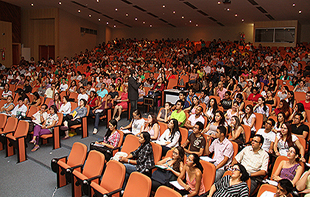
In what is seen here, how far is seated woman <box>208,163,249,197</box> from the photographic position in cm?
290

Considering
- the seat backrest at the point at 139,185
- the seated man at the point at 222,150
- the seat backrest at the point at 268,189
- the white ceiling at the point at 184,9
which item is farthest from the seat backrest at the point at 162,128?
the white ceiling at the point at 184,9

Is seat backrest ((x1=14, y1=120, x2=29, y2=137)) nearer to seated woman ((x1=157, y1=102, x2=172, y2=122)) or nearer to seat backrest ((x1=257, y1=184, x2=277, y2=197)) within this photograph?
seated woman ((x1=157, y1=102, x2=172, y2=122))

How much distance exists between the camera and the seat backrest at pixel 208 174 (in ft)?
10.5

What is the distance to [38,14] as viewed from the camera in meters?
16.7

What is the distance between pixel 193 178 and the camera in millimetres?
3223

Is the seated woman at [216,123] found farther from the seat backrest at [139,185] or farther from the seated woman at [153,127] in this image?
the seat backrest at [139,185]

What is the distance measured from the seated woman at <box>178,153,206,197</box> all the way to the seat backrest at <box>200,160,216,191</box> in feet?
0.24

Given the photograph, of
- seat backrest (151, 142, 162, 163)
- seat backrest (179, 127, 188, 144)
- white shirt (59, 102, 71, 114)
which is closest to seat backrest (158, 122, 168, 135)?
seat backrest (179, 127, 188, 144)

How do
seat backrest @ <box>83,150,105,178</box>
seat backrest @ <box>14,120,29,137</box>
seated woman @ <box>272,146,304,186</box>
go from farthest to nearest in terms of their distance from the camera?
seat backrest @ <box>14,120,29,137</box>, seat backrest @ <box>83,150,105,178</box>, seated woman @ <box>272,146,304,186</box>

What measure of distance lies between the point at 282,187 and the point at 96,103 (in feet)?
18.7

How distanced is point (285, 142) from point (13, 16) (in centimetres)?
1716

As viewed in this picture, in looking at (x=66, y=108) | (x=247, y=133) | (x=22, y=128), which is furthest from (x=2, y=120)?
(x=247, y=133)

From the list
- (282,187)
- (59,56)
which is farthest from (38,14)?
(282,187)

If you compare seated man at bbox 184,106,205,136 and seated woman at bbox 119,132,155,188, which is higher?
seated man at bbox 184,106,205,136
